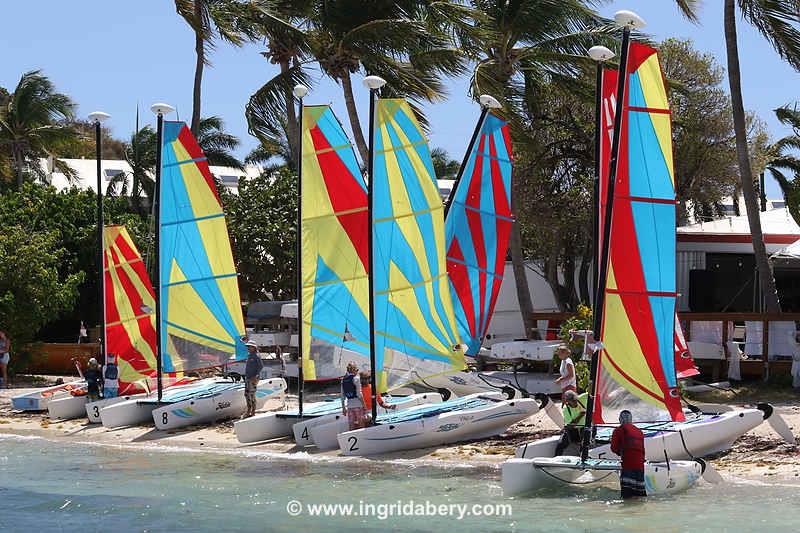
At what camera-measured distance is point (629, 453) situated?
567 inches

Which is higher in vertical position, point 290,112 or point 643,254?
point 290,112

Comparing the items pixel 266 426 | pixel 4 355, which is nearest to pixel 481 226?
pixel 266 426

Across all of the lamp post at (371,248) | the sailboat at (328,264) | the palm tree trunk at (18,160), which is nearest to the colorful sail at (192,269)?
the sailboat at (328,264)

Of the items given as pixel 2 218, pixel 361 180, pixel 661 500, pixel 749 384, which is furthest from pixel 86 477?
pixel 2 218

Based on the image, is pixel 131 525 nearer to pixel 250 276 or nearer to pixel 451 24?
pixel 451 24

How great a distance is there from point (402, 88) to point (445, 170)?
127 feet

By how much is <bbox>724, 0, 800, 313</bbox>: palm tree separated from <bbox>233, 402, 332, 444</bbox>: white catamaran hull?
34.1 ft

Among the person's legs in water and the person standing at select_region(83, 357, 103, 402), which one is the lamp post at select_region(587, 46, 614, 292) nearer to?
the person's legs in water

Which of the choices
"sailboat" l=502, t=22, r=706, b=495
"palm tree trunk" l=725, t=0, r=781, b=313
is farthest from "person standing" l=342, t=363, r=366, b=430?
"palm tree trunk" l=725, t=0, r=781, b=313

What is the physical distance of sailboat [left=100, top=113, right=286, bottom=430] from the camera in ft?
78.5

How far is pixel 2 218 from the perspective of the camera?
112 feet

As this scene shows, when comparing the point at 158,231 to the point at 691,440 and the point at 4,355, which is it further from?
the point at 691,440

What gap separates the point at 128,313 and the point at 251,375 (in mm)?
4513

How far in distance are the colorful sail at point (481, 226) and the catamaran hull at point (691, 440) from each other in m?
6.76
